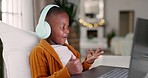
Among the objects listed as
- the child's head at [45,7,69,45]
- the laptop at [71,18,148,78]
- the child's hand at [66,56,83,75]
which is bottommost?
the child's hand at [66,56,83,75]

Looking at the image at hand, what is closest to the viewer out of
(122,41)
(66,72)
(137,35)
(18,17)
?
(137,35)

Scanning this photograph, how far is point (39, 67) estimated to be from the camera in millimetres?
1036

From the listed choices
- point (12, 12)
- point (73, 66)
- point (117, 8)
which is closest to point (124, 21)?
point (117, 8)

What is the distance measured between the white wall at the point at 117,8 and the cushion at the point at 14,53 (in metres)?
7.99

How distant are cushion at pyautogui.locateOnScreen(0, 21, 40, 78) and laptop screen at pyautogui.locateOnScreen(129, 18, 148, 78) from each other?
521mm

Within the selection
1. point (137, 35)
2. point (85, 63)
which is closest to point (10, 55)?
point (85, 63)

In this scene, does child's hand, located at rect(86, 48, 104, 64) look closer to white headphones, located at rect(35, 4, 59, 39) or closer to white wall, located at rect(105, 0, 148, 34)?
white headphones, located at rect(35, 4, 59, 39)

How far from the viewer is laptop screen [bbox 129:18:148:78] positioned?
0.75 m

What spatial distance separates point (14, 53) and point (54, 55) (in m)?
0.19

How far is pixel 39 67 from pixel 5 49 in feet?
0.66

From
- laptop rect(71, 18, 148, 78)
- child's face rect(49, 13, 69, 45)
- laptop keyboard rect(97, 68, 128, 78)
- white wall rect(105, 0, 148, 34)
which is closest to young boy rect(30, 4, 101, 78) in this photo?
child's face rect(49, 13, 69, 45)

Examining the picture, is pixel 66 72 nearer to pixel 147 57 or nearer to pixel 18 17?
pixel 147 57

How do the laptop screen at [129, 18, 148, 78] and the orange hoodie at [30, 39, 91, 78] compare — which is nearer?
the laptop screen at [129, 18, 148, 78]

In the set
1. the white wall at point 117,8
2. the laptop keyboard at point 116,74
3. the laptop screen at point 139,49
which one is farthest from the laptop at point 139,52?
the white wall at point 117,8
